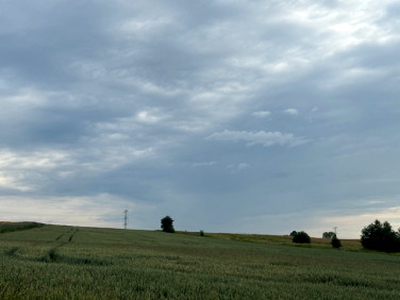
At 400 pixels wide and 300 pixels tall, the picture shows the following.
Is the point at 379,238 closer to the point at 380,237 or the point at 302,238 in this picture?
the point at 380,237

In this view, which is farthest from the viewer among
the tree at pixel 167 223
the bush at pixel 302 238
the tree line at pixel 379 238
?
the tree at pixel 167 223

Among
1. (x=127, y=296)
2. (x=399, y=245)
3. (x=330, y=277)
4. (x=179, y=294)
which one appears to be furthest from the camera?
(x=399, y=245)

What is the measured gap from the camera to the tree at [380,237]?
94.9m

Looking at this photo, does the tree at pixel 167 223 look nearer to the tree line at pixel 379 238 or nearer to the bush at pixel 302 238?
the bush at pixel 302 238

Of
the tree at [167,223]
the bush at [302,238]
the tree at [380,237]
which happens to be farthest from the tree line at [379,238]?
the tree at [167,223]

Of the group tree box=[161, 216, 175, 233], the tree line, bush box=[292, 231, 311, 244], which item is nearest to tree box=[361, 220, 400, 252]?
the tree line

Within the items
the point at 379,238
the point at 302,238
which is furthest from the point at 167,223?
the point at 379,238

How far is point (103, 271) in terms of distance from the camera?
47.4 feet

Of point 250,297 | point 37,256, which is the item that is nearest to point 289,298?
point 250,297

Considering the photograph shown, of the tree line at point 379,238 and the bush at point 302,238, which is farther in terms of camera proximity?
the bush at point 302,238

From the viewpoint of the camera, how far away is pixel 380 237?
95.2 meters

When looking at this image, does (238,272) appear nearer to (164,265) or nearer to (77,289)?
(164,265)

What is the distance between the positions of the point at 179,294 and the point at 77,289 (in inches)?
94.9

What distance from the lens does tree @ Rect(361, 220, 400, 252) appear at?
311ft
